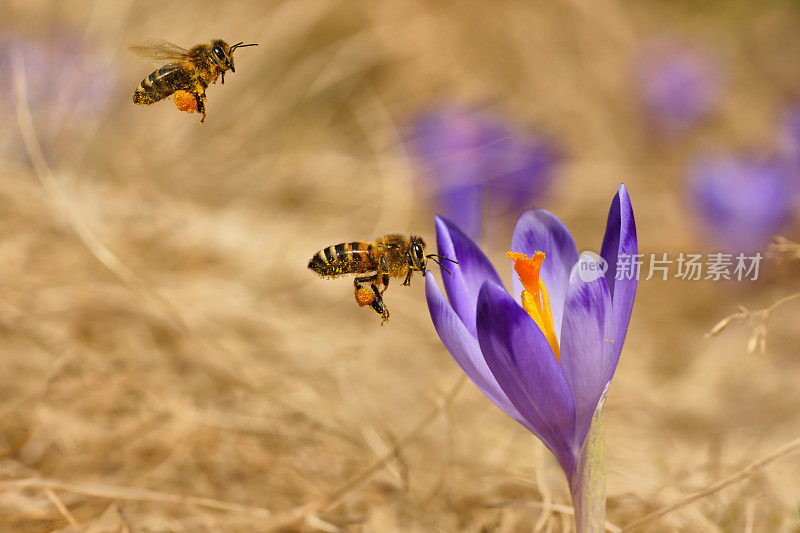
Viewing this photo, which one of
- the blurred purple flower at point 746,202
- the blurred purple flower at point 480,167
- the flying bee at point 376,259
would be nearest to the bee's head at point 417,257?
the flying bee at point 376,259

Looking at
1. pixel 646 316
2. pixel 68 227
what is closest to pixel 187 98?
pixel 68 227

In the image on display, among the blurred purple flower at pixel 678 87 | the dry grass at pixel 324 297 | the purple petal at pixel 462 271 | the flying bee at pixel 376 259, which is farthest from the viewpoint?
the blurred purple flower at pixel 678 87

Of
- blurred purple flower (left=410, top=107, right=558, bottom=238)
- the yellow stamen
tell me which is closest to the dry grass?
blurred purple flower (left=410, top=107, right=558, bottom=238)

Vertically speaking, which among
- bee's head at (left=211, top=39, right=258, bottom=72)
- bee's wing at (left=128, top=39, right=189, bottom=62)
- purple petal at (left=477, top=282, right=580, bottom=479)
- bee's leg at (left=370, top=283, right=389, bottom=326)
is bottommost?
purple petal at (left=477, top=282, right=580, bottom=479)

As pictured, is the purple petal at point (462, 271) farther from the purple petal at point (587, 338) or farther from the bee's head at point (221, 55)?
the bee's head at point (221, 55)

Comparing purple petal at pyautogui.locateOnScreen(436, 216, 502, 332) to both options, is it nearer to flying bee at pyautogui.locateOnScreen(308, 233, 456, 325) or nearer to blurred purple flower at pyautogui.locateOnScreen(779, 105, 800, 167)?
flying bee at pyautogui.locateOnScreen(308, 233, 456, 325)

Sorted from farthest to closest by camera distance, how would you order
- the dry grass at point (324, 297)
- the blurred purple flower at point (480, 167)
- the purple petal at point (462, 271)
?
the blurred purple flower at point (480, 167), the dry grass at point (324, 297), the purple petal at point (462, 271)
